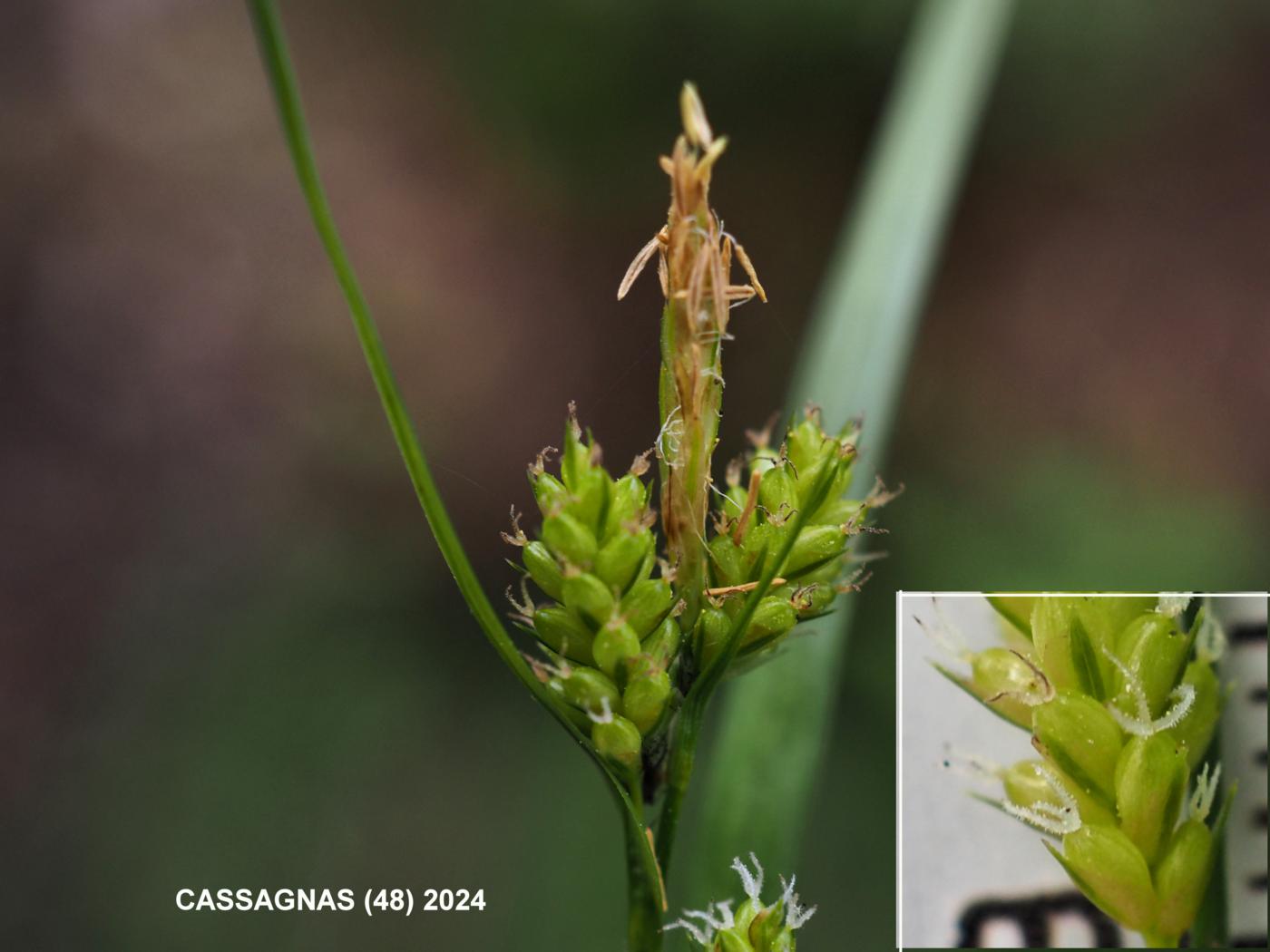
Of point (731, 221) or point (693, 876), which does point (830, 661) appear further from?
point (731, 221)

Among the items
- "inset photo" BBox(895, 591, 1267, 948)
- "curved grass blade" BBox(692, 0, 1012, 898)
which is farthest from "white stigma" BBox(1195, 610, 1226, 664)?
"curved grass blade" BBox(692, 0, 1012, 898)

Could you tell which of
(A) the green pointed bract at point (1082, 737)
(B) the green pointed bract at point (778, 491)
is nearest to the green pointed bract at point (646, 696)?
(B) the green pointed bract at point (778, 491)

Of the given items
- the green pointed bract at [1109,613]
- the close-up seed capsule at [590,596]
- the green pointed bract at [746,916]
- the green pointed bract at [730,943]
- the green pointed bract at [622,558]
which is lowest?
the green pointed bract at [730,943]

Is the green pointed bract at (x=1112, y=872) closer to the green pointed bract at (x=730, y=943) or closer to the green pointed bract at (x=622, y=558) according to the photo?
the green pointed bract at (x=730, y=943)

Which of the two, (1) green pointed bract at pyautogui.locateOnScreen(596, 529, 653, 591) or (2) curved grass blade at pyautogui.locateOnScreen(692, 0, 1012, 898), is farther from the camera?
(2) curved grass blade at pyautogui.locateOnScreen(692, 0, 1012, 898)

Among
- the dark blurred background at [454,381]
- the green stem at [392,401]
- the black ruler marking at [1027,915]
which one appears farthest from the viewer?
the dark blurred background at [454,381]

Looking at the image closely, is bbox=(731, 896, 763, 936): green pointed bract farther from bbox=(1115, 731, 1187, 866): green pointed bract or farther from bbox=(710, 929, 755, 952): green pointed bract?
bbox=(1115, 731, 1187, 866): green pointed bract

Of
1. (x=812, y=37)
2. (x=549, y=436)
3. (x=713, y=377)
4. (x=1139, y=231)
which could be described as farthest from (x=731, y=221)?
(x=713, y=377)
